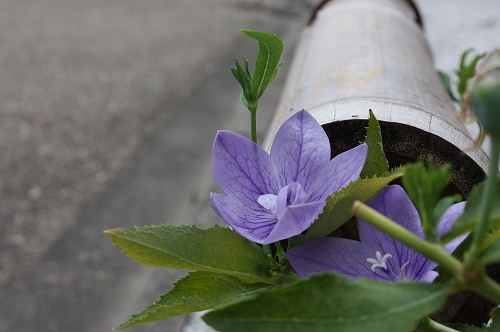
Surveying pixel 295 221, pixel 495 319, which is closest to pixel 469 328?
pixel 495 319

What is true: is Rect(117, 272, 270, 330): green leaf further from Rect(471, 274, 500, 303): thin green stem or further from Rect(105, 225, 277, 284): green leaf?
Rect(471, 274, 500, 303): thin green stem

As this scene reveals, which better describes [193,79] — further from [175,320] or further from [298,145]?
[298,145]

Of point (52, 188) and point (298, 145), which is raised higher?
point (298, 145)

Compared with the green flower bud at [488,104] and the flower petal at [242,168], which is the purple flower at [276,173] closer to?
the flower petal at [242,168]

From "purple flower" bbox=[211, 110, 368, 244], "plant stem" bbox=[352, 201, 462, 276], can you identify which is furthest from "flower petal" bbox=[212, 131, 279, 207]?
"plant stem" bbox=[352, 201, 462, 276]

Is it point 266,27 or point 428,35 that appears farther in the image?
point 266,27

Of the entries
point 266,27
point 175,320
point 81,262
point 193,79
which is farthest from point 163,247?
point 266,27
